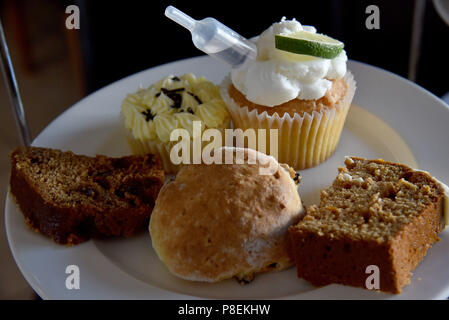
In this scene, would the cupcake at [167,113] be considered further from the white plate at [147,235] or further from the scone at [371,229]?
the scone at [371,229]

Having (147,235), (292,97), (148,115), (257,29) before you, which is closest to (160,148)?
(148,115)

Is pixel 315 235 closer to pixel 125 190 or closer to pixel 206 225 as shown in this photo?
pixel 206 225

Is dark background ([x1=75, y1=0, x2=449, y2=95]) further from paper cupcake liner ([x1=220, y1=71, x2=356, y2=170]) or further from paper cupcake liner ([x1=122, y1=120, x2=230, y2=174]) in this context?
paper cupcake liner ([x1=122, y1=120, x2=230, y2=174])

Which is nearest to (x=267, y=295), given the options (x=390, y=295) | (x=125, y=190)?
(x=390, y=295)

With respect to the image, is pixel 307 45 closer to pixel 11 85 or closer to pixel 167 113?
pixel 167 113

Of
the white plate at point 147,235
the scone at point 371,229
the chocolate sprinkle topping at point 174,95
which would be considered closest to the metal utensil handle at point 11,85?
the white plate at point 147,235

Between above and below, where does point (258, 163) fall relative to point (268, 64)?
below

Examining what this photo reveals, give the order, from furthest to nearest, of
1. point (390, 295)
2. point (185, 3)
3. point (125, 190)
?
point (185, 3) → point (125, 190) → point (390, 295)
